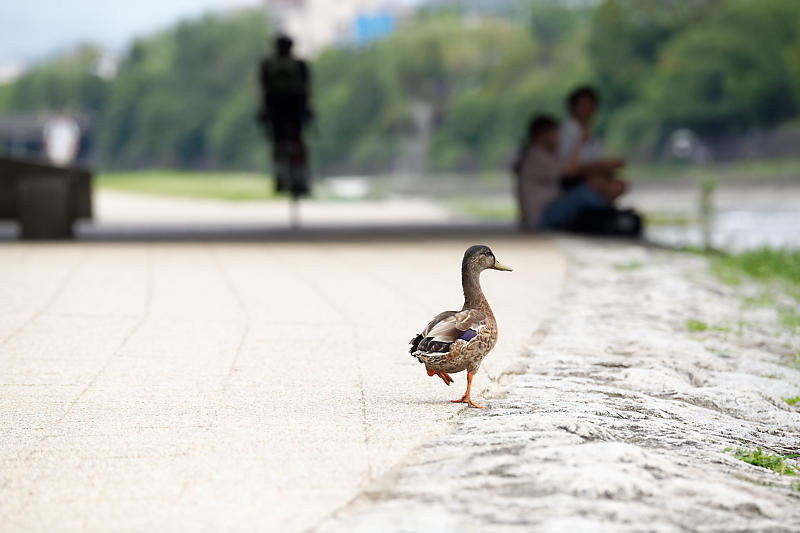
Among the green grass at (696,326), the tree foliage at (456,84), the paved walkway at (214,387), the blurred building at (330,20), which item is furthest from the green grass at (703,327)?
the blurred building at (330,20)

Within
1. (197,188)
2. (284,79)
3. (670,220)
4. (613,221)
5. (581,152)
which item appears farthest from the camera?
(197,188)

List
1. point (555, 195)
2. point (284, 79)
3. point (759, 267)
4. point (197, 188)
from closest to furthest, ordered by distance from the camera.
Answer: point (759, 267)
point (284, 79)
point (555, 195)
point (197, 188)

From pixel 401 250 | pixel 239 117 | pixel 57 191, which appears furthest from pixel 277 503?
pixel 239 117

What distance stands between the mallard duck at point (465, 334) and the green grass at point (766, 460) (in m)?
1.08

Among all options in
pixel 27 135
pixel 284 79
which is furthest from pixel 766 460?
pixel 27 135

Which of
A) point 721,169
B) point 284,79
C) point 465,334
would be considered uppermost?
point 284,79

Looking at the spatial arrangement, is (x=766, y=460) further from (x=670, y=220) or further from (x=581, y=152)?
(x=670, y=220)

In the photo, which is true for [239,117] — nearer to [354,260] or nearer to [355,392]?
[354,260]

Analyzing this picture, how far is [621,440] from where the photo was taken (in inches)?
193

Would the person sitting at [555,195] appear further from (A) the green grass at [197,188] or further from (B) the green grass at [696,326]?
(A) the green grass at [197,188]

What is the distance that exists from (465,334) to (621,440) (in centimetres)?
79

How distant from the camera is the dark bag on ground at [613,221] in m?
15.7

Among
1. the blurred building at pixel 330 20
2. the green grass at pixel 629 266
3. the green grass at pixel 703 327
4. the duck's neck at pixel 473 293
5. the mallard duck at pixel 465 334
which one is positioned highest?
the blurred building at pixel 330 20

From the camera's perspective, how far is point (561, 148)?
15.2 meters
